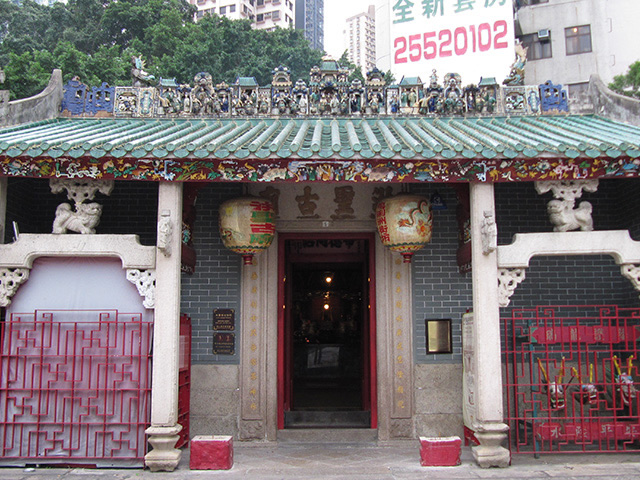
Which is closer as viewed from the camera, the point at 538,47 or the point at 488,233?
the point at 488,233

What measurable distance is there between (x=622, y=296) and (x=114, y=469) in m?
6.88

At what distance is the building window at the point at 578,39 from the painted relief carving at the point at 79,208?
87.3 feet

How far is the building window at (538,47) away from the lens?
28703 millimetres

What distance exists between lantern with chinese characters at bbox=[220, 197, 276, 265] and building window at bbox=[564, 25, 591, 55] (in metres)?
24.9

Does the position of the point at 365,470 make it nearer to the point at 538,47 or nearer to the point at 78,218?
the point at 78,218

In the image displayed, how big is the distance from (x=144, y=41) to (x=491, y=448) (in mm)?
33212

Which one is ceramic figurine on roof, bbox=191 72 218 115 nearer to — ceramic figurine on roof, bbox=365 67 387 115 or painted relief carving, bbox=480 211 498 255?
ceramic figurine on roof, bbox=365 67 387 115

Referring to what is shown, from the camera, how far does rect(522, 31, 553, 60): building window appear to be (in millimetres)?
28703

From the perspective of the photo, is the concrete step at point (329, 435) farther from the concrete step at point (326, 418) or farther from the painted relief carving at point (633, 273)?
the painted relief carving at point (633, 273)

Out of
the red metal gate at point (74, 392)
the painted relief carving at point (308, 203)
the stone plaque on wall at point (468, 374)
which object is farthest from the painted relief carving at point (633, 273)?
the red metal gate at point (74, 392)

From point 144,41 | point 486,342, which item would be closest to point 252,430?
point 486,342

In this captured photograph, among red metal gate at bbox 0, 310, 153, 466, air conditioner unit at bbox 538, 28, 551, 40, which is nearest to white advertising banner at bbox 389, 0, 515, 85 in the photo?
air conditioner unit at bbox 538, 28, 551, 40

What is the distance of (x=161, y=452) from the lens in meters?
6.38

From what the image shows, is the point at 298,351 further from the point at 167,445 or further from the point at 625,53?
the point at 625,53
